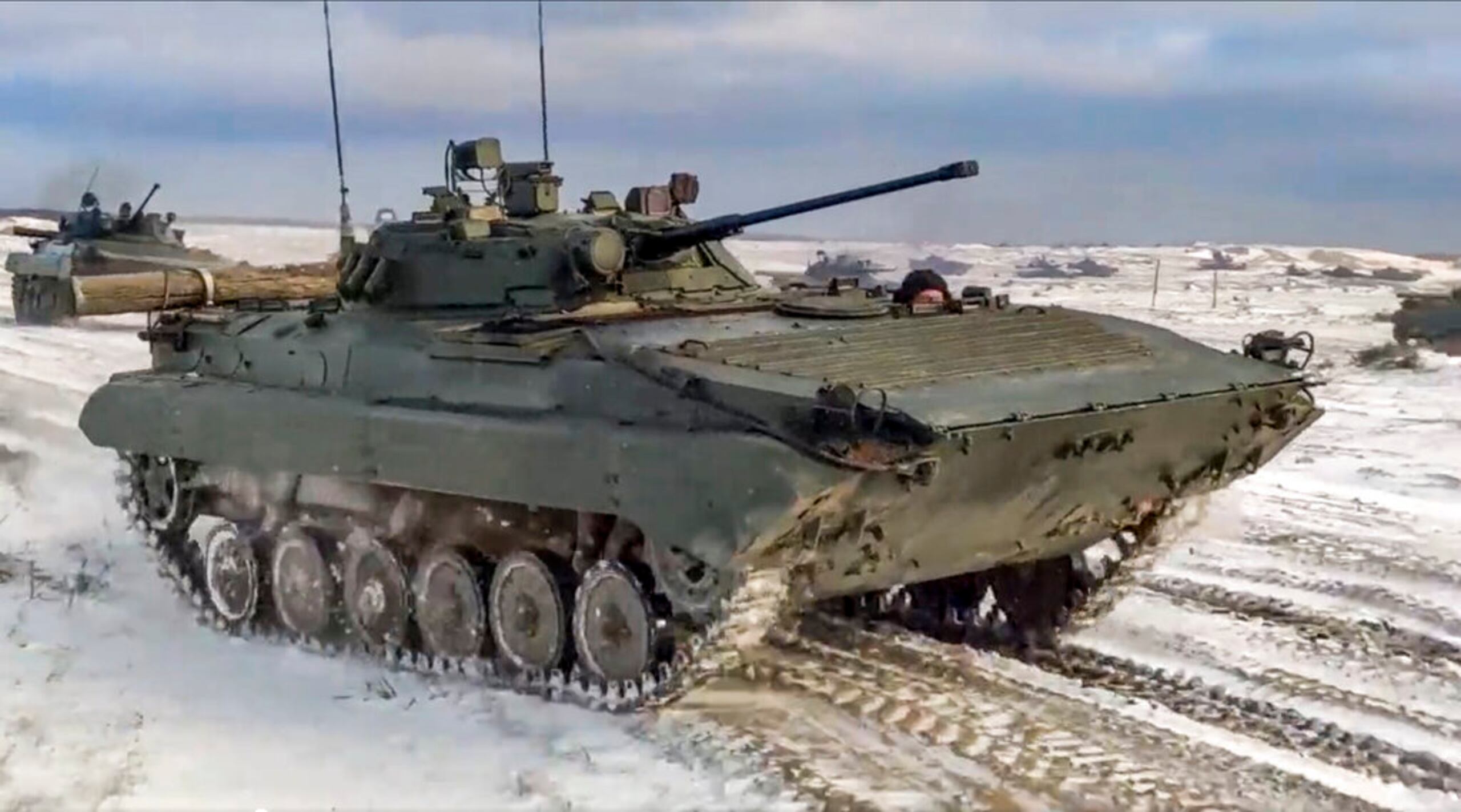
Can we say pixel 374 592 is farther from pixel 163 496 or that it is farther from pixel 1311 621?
pixel 1311 621

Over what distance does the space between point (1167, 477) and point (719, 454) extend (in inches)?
106

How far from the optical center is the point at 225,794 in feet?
24.1

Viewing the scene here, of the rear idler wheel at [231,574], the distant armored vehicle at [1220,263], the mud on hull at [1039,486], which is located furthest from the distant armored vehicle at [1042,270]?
the mud on hull at [1039,486]

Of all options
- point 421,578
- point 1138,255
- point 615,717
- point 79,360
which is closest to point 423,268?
point 421,578

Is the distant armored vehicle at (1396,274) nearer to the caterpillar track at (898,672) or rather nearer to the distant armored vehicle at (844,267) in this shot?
the distant armored vehicle at (844,267)

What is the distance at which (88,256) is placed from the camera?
2688 cm

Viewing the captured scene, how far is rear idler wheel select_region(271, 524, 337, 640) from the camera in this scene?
1038cm

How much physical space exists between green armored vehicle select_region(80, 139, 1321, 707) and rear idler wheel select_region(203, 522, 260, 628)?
2 centimetres

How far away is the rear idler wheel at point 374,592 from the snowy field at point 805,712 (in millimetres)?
274

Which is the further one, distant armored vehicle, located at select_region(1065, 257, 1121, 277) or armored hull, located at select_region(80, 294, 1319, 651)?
distant armored vehicle, located at select_region(1065, 257, 1121, 277)

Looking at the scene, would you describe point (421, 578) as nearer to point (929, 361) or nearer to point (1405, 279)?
point (929, 361)

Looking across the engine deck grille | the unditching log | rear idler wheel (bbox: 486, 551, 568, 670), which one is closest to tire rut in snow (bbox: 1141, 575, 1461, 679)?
the engine deck grille

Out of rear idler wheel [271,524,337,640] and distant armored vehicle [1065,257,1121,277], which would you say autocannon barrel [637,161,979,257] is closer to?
rear idler wheel [271,524,337,640]

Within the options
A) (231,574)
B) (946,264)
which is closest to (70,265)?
(231,574)
